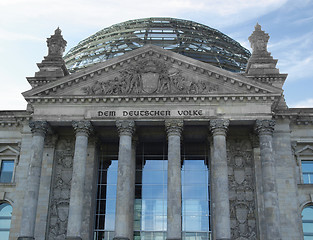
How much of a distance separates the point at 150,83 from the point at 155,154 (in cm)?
694

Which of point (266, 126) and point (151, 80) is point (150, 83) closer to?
point (151, 80)

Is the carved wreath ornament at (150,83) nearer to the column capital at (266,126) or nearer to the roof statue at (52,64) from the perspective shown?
the column capital at (266,126)

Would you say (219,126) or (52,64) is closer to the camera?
(219,126)

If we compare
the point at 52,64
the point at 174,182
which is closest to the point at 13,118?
the point at 52,64

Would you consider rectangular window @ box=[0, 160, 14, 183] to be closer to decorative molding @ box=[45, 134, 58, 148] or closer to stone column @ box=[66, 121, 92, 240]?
decorative molding @ box=[45, 134, 58, 148]

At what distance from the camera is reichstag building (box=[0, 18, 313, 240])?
34.1 m

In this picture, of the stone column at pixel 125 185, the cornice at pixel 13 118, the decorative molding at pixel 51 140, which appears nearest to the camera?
the stone column at pixel 125 185

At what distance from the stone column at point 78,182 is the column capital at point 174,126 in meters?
6.36

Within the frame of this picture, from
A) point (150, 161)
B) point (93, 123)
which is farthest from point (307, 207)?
point (93, 123)

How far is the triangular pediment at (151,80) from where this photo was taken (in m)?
35.9

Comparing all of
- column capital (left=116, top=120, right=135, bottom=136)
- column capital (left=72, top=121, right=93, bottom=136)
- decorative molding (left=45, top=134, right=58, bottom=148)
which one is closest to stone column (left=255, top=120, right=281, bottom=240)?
column capital (left=116, top=120, right=135, bottom=136)

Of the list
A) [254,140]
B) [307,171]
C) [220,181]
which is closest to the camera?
[220,181]

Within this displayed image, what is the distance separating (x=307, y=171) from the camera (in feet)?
127

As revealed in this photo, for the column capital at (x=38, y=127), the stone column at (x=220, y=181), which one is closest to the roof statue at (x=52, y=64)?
the column capital at (x=38, y=127)
